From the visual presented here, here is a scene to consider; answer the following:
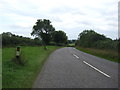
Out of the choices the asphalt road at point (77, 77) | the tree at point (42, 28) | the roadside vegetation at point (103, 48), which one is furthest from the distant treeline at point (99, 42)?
the tree at point (42, 28)

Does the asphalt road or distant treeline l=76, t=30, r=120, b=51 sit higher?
distant treeline l=76, t=30, r=120, b=51

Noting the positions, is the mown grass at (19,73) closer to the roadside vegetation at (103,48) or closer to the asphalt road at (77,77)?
the asphalt road at (77,77)

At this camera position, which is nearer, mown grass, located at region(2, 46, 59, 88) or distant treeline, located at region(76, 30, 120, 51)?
mown grass, located at region(2, 46, 59, 88)

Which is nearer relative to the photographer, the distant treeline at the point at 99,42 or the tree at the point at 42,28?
the distant treeline at the point at 99,42

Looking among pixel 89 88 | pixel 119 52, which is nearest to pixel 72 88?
pixel 89 88

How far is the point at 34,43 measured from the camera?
199 feet

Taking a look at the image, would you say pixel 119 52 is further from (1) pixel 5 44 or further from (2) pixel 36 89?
(1) pixel 5 44

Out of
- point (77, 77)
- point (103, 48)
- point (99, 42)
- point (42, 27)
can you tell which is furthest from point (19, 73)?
point (42, 27)

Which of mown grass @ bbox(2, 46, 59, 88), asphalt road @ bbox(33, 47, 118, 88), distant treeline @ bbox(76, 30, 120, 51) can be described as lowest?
asphalt road @ bbox(33, 47, 118, 88)

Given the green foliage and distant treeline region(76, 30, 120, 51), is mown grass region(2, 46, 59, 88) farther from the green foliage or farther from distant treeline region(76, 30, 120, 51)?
the green foliage

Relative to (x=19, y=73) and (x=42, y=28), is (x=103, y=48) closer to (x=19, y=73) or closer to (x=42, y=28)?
(x=19, y=73)

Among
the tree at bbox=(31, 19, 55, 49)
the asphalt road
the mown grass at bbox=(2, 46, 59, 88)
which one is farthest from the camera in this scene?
the tree at bbox=(31, 19, 55, 49)

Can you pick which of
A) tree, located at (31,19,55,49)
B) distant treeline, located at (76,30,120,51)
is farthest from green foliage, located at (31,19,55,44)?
distant treeline, located at (76,30,120,51)

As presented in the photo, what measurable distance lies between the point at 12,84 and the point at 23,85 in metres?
0.43
